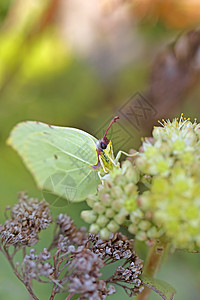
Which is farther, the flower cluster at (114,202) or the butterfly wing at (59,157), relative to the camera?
the butterfly wing at (59,157)

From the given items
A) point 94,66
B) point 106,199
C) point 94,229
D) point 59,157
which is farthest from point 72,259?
point 94,66

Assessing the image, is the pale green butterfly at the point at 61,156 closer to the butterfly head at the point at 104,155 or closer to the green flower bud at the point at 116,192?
the butterfly head at the point at 104,155

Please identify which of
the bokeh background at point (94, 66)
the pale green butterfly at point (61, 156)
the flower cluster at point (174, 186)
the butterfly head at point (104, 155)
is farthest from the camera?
the bokeh background at point (94, 66)

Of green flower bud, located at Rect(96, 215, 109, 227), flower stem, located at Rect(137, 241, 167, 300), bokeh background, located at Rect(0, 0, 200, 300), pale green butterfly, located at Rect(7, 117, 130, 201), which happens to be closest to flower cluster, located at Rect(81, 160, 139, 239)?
green flower bud, located at Rect(96, 215, 109, 227)

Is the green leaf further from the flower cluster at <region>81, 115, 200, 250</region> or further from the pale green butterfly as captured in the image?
the pale green butterfly

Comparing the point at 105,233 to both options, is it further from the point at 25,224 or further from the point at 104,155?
the point at 104,155

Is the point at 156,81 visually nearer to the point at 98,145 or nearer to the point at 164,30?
the point at 164,30

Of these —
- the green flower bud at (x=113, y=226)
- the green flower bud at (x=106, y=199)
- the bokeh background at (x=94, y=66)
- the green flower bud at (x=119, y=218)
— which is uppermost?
the bokeh background at (x=94, y=66)

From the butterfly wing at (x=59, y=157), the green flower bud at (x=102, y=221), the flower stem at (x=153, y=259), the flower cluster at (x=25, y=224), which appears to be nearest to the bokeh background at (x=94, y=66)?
the butterfly wing at (x=59, y=157)
